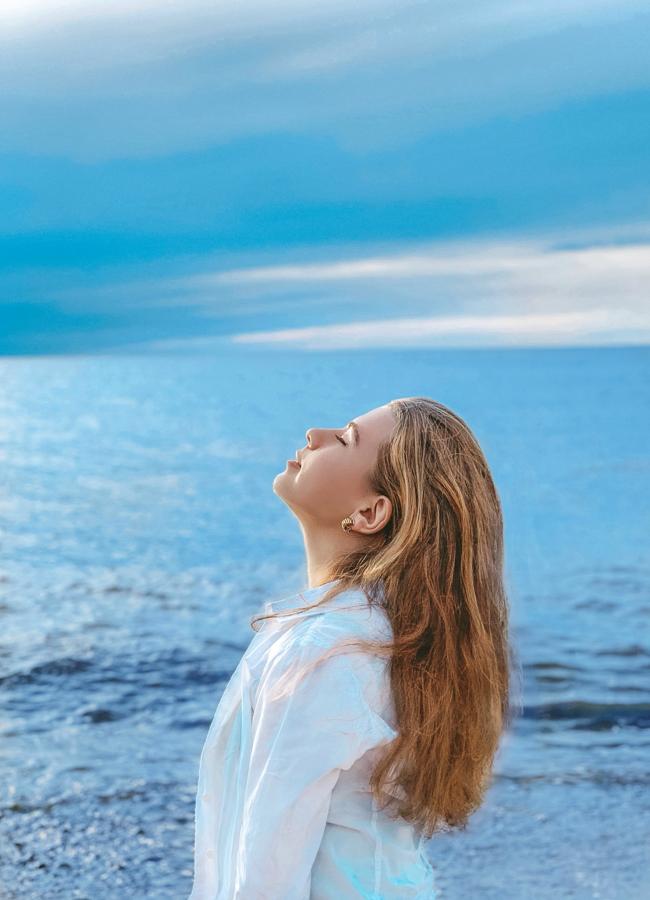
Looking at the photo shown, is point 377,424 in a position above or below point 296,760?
above

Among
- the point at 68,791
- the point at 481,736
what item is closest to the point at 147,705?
the point at 68,791

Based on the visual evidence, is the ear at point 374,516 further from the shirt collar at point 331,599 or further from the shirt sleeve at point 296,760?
the shirt sleeve at point 296,760

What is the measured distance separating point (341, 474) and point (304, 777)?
77 centimetres

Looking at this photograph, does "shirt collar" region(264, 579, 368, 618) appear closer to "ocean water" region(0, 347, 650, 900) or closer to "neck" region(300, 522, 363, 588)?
"neck" region(300, 522, 363, 588)

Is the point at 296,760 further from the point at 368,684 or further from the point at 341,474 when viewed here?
the point at 341,474

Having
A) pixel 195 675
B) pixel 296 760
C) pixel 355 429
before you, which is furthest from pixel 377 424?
pixel 195 675

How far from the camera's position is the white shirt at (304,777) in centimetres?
209

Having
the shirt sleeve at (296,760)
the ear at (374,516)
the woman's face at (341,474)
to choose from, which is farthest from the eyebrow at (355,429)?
the shirt sleeve at (296,760)

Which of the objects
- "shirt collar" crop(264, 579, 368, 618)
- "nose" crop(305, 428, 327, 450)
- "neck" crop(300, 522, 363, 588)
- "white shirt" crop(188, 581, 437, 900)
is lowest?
"white shirt" crop(188, 581, 437, 900)

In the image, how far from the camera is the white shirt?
209 centimetres

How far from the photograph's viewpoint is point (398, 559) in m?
2.42

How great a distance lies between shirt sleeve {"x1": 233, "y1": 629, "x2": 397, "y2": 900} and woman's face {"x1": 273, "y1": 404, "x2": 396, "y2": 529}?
19.2 inches

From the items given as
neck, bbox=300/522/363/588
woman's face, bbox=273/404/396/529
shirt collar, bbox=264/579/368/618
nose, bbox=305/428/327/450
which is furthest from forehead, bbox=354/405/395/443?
shirt collar, bbox=264/579/368/618

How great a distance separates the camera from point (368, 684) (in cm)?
222
